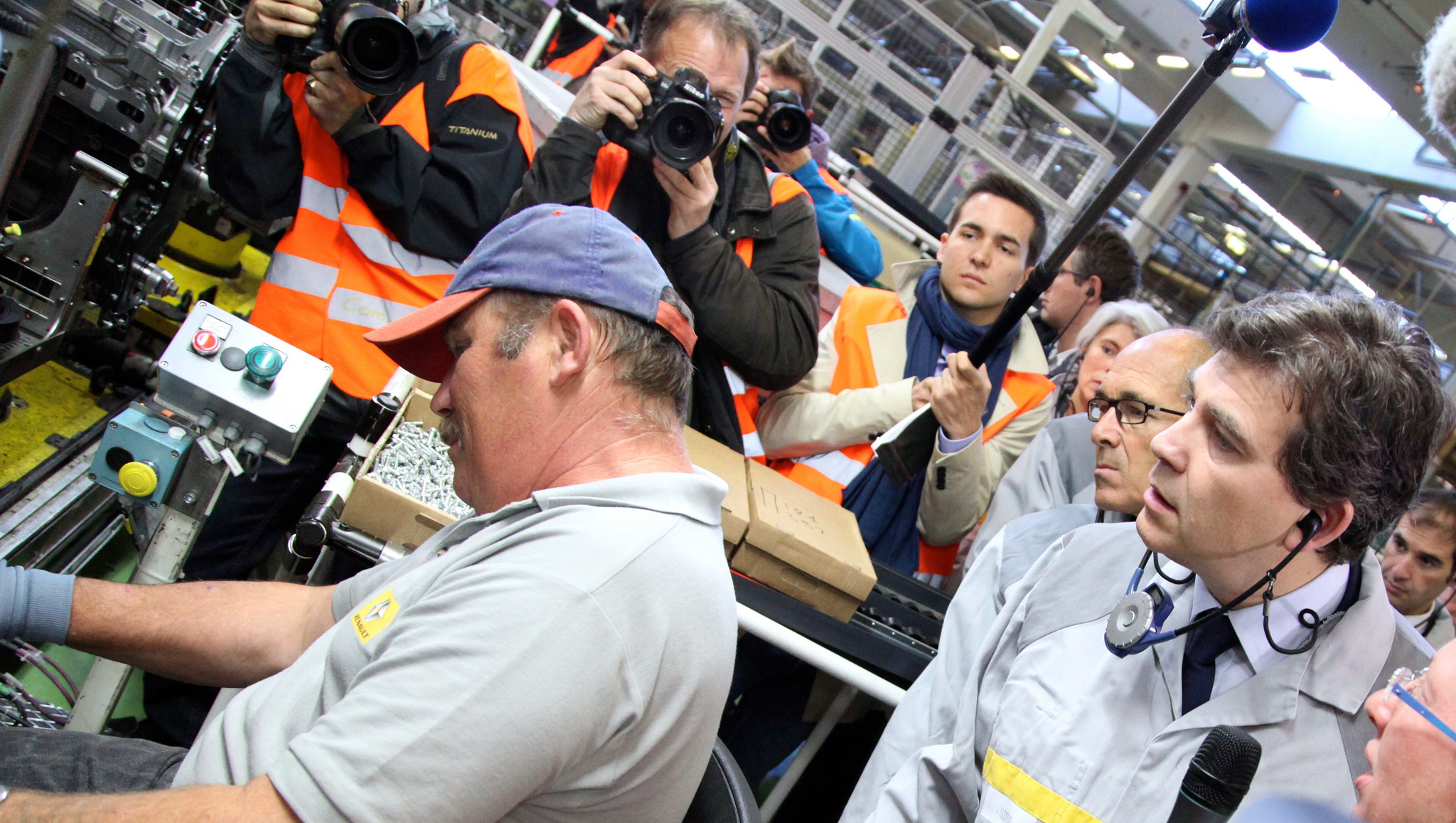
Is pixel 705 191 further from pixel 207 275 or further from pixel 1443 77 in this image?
pixel 207 275

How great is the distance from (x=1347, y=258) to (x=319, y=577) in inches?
396

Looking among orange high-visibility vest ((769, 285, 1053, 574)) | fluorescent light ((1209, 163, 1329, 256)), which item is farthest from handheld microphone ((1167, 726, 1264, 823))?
fluorescent light ((1209, 163, 1329, 256))

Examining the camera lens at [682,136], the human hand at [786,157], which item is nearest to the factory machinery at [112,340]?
the camera lens at [682,136]

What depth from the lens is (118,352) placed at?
83.6 inches

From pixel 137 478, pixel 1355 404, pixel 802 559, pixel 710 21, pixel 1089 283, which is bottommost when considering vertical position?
pixel 137 478

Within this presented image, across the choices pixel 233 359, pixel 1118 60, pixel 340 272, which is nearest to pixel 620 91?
pixel 340 272

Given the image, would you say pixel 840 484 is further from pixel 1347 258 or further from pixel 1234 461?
pixel 1347 258

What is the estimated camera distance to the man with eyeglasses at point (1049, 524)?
1.63 meters

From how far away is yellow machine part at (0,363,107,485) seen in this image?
5.40ft

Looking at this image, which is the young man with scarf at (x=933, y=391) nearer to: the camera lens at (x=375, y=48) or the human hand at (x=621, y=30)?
the camera lens at (x=375, y=48)

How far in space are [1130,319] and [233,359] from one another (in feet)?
7.46

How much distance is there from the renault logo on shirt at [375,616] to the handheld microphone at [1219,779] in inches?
34.5

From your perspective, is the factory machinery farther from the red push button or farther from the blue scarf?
the blue scarf

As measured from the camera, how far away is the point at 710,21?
205cm
